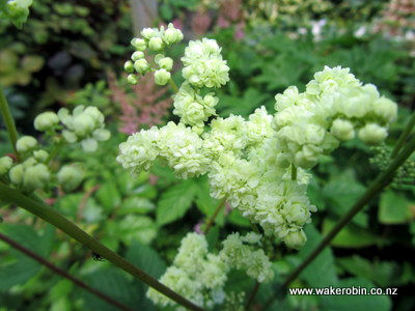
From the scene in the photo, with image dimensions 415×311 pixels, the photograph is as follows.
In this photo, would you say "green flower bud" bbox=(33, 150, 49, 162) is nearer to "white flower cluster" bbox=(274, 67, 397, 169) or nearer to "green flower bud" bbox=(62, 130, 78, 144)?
"green flower bud" bbox=(62, 130, 78, 144)

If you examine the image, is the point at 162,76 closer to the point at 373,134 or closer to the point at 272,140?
the point at 272,140

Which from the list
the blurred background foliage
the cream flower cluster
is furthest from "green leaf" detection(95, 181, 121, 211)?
the cream flower cluster

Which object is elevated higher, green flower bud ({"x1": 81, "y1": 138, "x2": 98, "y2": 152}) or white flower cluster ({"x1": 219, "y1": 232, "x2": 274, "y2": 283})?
green flower bud ({"x1": 81, "y1": 138, "x2": 98, "y2": 152})

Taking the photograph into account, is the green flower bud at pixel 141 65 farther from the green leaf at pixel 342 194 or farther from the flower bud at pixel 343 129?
the green leaf at pixel 342 194

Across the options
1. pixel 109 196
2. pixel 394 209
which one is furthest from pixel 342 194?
pixel 109 196

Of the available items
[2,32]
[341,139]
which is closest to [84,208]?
[341,139]
